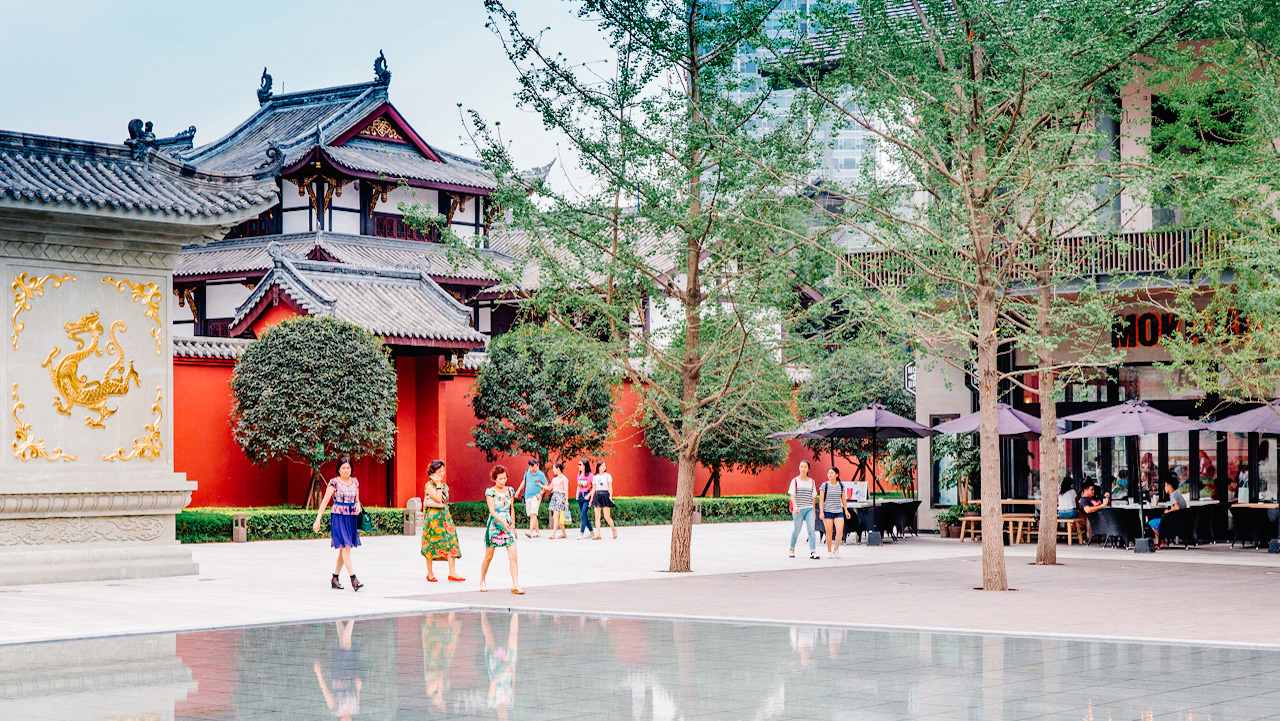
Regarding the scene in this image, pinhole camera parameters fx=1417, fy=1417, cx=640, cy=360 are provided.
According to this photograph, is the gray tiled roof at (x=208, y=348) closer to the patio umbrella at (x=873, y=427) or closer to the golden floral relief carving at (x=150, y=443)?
the golden floral relief carving at (x=150, y=443)

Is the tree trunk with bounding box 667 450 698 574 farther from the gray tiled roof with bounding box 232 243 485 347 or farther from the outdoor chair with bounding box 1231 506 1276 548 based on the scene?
the gray tiled roof with bounding box 232 243 485 347

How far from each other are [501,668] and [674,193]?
9.28m

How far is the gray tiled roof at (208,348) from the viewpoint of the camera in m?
27.4

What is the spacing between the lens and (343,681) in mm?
9227

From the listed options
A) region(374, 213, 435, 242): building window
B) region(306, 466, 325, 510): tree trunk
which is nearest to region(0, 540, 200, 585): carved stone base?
region(306, 466, 325, 510): tree trunk

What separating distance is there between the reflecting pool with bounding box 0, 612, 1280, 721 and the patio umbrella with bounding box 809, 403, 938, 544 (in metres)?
13.6

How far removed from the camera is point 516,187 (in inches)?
715

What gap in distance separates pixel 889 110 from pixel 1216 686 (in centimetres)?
913

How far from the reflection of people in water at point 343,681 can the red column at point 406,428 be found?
1987 centimetres

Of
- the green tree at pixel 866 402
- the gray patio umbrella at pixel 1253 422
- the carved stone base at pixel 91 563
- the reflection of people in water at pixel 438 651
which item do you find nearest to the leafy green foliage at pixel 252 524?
the carved stone base at pixel 91 563

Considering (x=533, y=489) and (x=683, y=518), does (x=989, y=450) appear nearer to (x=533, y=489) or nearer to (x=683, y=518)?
(x=683, y=518)

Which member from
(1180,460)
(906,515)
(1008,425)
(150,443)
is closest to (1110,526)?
(1008,425)

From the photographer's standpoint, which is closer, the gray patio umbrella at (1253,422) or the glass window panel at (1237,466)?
the gray patio umbrella at (1253,422)

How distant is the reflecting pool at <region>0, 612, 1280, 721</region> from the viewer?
812 cm
